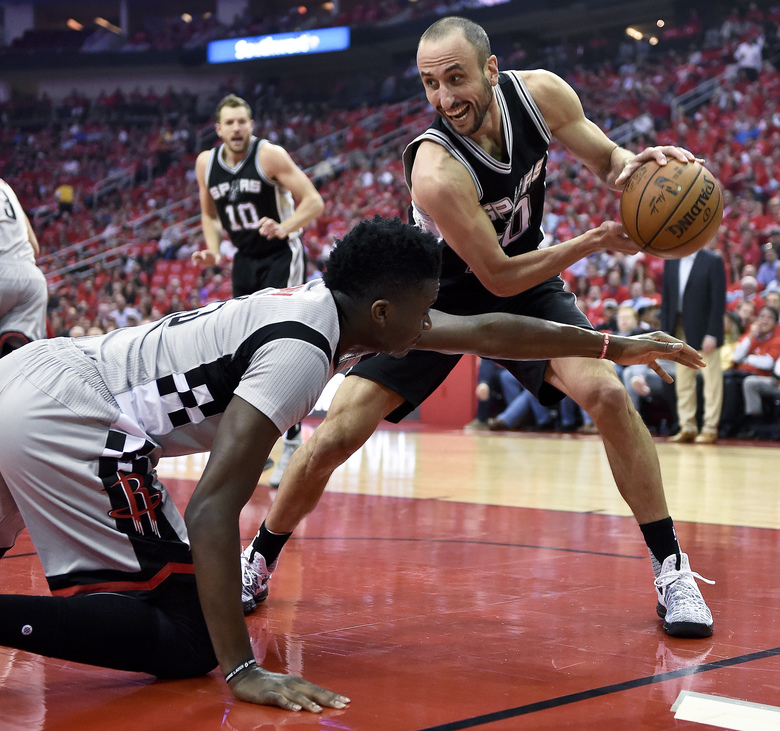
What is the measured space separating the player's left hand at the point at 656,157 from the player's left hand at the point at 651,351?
1.81 ft

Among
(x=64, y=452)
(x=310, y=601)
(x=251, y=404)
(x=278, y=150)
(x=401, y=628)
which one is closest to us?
(x=251, y=404)

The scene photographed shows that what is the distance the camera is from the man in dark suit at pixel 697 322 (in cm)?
940

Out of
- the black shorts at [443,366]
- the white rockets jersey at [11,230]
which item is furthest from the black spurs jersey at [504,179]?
the white rockets jersey at [11,230]

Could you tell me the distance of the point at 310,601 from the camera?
3.24 meters

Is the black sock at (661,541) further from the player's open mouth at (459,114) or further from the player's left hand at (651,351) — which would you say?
the player's open mouth at (459,114)

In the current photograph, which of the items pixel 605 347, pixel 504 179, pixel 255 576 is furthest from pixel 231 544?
pixel 504 179

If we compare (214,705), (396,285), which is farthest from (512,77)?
(214,705)

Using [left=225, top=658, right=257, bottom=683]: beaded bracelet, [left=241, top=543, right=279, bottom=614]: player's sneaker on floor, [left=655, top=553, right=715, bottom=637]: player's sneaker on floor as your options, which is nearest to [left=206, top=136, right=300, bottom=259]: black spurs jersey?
[left=241, top=543, right=279, bottom=614]: player's sneaker on floor

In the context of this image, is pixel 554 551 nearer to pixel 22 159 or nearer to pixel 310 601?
pixel 310 601

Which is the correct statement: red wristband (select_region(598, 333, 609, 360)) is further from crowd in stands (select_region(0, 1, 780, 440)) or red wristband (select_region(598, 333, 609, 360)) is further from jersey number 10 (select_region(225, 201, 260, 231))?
crowd in stands (select_region(0, 1, 780, 440))

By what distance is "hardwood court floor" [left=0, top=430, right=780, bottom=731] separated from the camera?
2.12 m

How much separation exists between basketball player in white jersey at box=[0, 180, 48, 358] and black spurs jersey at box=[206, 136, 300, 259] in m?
1.53

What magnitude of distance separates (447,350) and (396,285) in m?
0.73

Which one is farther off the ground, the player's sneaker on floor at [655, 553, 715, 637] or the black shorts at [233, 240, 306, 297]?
the black shorts at [233, 240, 306, 297]
